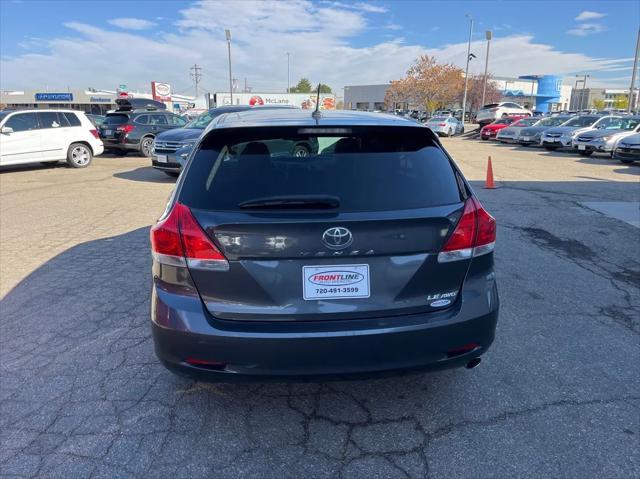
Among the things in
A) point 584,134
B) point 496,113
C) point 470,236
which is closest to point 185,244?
point 470,236

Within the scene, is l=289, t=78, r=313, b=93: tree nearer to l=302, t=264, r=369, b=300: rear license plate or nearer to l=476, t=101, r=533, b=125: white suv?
l=476, t=101, r=533, b=125: white suv

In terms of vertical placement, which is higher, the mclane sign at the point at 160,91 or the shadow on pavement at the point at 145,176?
the mclane sign at the point at 160,91

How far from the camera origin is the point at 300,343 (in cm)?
229

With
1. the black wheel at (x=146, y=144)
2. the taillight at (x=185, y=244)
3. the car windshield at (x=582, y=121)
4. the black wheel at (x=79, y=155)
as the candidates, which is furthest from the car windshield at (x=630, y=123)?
the taillight at (x=185, y=244)

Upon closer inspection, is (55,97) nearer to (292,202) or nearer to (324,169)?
(324,169)

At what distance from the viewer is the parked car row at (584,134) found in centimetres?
1675

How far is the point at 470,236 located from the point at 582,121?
23877 mm

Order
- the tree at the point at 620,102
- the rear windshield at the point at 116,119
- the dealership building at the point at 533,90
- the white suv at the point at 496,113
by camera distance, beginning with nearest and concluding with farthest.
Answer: the rear windshield at the point at 116,119
the white suv at the point at 496,113
the dealership building at the point at 533,90
the tree at the point at 620,102

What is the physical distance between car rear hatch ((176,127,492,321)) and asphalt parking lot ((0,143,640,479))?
0.81m

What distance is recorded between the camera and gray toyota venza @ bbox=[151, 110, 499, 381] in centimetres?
229

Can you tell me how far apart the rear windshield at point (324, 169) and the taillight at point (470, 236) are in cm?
12

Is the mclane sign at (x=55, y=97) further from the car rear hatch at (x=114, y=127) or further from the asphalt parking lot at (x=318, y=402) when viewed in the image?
the asphalt parking lot at (x=318, y=402)

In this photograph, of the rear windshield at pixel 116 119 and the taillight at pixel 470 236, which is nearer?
the taillight at pixel 470 236

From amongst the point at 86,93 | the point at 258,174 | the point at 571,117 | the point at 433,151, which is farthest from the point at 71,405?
the point at 86,93
